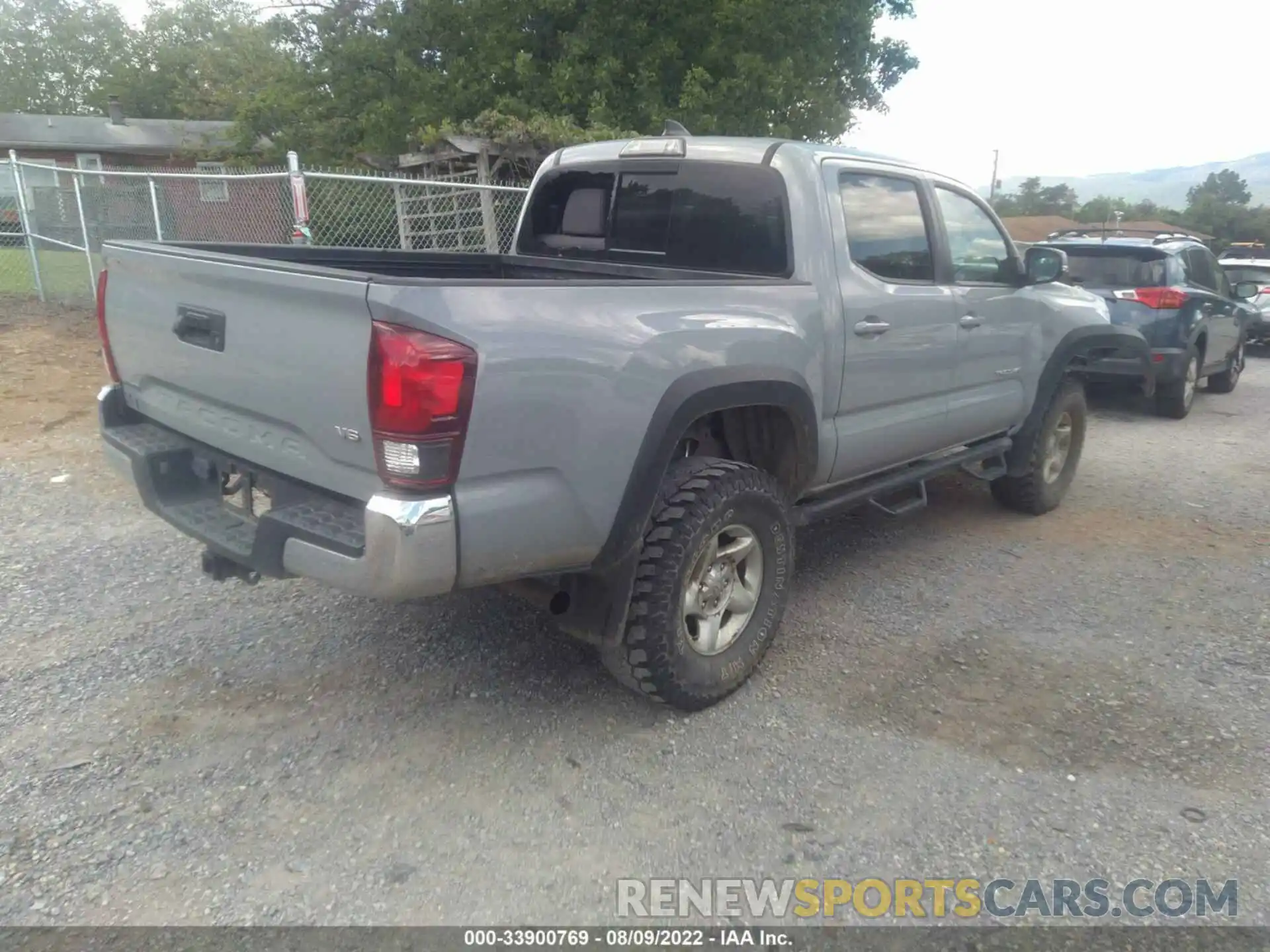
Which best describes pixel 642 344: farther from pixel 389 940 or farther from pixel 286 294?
pixel 389 940

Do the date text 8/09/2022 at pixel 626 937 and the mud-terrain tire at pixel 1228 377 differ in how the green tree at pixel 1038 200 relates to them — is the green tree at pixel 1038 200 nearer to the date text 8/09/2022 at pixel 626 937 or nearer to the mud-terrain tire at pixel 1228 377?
the mud-terrain tire at pixel 1228 377

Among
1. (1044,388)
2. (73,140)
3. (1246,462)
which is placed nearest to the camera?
(1044,388)

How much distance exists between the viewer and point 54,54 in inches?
2003

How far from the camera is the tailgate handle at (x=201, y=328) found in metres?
3.01

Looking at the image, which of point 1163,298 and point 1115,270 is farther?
point 1115,270

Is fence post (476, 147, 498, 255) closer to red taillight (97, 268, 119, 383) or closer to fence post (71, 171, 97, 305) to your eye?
fence post (71, 171, 97, 305)

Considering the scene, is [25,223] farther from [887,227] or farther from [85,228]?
[887,227]

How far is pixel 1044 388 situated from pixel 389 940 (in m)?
4.57

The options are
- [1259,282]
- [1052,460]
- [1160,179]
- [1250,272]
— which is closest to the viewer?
[1052,460]

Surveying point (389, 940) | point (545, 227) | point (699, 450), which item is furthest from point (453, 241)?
point (389, 940)

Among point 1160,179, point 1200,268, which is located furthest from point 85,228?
point 1160,179

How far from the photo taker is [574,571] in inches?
120

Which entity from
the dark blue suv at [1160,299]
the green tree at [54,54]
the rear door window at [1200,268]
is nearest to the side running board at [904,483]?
the dark blue suv at [1160,299]

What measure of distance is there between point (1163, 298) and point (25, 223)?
40.0 ft
